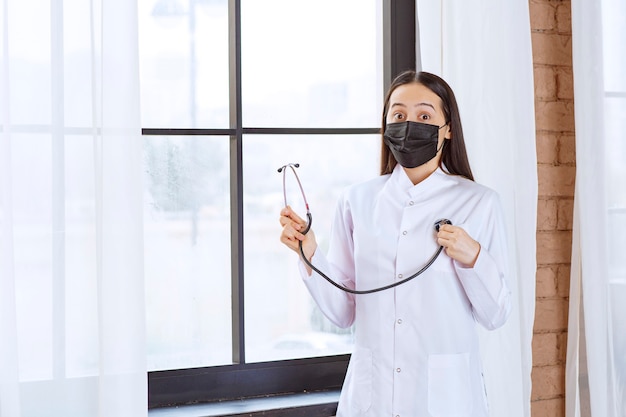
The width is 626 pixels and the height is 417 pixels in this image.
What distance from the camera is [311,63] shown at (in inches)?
91.7

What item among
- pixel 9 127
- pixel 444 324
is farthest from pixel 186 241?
pixel 444 324

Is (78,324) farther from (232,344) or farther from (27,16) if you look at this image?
(27,16)

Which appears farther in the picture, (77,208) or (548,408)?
(548,408)

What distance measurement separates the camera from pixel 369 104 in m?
2.39

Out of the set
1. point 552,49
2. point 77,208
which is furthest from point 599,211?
point 77,208

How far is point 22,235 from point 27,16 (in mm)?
498

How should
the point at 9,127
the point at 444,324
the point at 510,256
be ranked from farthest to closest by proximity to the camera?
the point at 510,256
the point at 9,127
the point at 444,324

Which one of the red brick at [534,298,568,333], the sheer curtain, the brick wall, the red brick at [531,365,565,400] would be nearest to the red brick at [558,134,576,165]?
the brick wall

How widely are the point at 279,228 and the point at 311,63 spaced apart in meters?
0.51

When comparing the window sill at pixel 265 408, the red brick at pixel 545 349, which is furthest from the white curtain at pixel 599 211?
the window sill at pixel 265 408

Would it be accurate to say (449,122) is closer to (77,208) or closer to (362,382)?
(362,382)

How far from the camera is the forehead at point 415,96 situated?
1630 mm

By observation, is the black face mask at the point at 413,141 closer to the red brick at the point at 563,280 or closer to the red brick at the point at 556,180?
the red brick at the point at 556,180

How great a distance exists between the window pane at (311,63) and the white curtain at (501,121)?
279 mm
